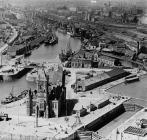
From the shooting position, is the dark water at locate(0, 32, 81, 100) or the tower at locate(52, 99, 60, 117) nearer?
the tower at locate(52, 99, 60, 117)

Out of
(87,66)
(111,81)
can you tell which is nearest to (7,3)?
(87,66)

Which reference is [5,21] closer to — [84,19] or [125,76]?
[84,19]

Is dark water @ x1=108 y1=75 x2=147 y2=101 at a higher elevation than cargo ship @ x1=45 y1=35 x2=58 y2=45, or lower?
lower

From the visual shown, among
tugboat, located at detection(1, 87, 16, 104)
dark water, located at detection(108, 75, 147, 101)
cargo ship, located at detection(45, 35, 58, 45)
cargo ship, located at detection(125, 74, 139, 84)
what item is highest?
cargo ship, located at detection(45, 35, 58, 45)

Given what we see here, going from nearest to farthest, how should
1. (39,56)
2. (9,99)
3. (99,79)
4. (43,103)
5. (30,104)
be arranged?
(43,103) → (30,104) → (9,99) → (99,79) → (39,56)

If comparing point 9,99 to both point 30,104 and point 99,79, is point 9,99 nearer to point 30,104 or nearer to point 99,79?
point 30,104

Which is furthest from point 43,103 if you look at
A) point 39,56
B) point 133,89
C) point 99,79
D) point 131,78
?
point 39,56

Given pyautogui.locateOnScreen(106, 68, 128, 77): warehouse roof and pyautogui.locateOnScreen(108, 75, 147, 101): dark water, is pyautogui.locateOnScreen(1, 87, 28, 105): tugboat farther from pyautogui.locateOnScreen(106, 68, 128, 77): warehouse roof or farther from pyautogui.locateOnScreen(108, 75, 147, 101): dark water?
pyautogui.locateOnScreen(106, 68, 128, 77): warehouse roof

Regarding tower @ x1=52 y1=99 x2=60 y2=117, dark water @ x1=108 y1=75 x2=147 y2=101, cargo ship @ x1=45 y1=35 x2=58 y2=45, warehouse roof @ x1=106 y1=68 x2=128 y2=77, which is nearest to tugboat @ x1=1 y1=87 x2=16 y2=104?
tower @ x1=52 y1=99 x2=60 y2=117
